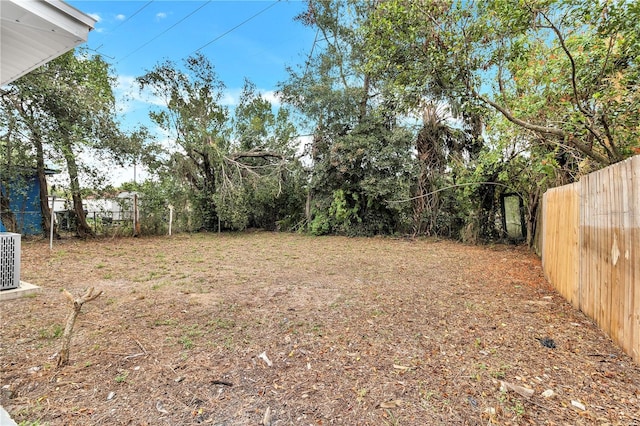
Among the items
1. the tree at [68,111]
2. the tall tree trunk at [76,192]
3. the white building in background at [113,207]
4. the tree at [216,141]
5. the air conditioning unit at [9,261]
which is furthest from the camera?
the tree at [216,141]

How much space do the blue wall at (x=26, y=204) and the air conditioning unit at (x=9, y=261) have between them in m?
5.71

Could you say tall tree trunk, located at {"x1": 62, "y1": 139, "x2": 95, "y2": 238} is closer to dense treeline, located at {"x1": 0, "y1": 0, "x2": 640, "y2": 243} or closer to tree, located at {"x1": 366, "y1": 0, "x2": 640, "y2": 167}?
dense treeline, located at {"x1": 0, "y1": 0, "x2": 640, "y2": 243}

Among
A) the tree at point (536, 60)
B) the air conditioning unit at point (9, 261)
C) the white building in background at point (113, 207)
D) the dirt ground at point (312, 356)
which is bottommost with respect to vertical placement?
the dirt ground at point (312, 356)

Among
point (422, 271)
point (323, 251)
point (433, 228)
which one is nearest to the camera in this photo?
point (422, 271)

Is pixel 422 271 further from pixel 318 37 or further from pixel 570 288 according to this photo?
pixel 318 37

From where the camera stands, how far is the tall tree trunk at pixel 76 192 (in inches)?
297

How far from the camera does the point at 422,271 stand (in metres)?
5.18

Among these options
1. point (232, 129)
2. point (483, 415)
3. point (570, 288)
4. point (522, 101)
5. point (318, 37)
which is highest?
point (318, 37)

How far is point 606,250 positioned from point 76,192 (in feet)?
34.9

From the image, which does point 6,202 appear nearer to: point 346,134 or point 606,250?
point 346,134

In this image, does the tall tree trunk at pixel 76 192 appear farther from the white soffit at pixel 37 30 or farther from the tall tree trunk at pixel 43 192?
the white soffit at pixel 37 30

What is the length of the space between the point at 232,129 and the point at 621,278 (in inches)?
438

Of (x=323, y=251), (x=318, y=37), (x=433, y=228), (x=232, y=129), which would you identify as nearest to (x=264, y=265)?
(x=323, y=251)

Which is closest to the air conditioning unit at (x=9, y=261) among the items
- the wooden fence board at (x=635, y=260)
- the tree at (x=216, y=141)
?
the wooden fence board at (x=635, y=260)
